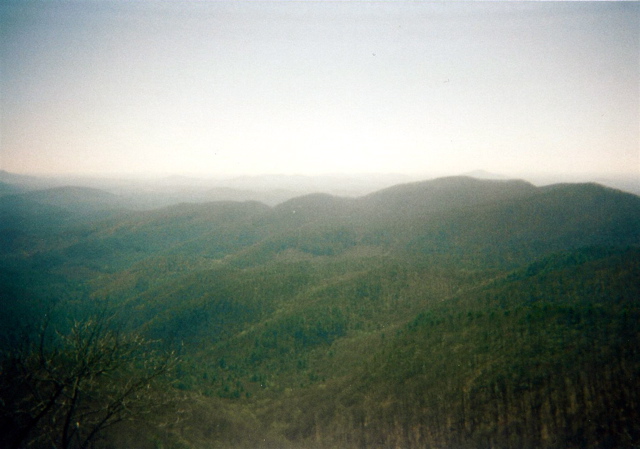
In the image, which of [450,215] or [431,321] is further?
[450,215]

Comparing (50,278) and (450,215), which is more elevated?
(450,215)

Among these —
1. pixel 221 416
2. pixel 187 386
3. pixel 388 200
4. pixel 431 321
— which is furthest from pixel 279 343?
pixel 388 200

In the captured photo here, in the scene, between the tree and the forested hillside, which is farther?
the forested hillside

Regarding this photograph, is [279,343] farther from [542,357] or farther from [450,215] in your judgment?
[450,215]

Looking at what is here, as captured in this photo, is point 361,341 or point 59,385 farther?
point 361,341

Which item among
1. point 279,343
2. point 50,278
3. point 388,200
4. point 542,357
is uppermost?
point 388,200

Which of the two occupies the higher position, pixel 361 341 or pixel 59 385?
pixel 59 385

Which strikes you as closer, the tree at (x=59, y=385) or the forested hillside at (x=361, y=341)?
the tree at (x=59, y=385)

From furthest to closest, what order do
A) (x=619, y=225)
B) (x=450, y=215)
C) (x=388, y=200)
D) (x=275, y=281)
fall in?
1. (x=388, y=200)
2. (x=450, y=215)
3. (x=619, y=225)
4. (x=275, y=281)
